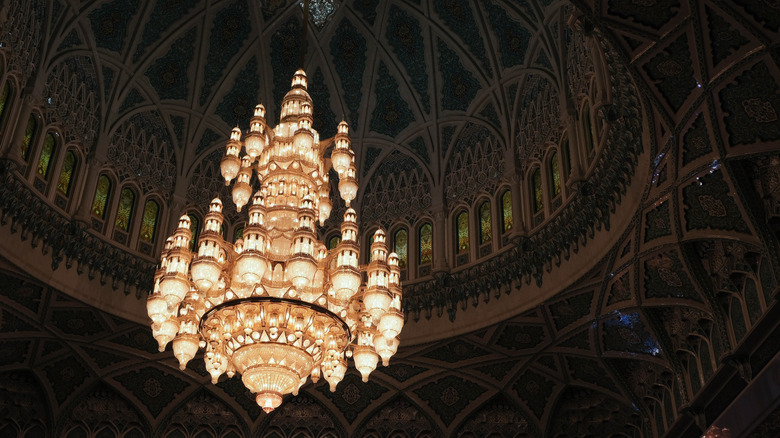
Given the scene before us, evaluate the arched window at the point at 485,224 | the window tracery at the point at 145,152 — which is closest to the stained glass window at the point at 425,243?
the arched window at the point at 485,224

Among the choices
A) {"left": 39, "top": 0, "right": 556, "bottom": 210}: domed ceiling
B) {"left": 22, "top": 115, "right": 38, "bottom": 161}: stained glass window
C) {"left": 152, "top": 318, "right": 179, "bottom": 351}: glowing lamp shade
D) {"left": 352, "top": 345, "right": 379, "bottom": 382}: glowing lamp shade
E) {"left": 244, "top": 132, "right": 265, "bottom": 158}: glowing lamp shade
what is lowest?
{"left": 352, "top": 345, "right": 379, "bottom": 382}: glowing lamp shade

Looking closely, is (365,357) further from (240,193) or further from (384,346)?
(240,193)

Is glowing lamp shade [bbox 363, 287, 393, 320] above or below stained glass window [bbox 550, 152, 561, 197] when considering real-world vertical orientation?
below

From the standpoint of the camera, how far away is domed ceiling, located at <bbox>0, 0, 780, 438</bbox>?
11.2 meters

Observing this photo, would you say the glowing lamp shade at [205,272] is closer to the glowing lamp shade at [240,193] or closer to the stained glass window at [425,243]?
the glowing lamp shade at [240,193]

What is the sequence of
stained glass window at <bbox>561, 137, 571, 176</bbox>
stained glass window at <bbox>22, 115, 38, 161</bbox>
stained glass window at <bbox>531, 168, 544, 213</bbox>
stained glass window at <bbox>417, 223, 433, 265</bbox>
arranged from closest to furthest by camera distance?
stained glass window at <bbox>22, 115, 38, 161</bbox>, stained glass window at <bbox>561, 137, 571, 176</bbox>, stained glass window at <bbox>531, 168, 544, 213</bbox>, stained glass window at <bbox>417, 223, 433, 265</bbox>

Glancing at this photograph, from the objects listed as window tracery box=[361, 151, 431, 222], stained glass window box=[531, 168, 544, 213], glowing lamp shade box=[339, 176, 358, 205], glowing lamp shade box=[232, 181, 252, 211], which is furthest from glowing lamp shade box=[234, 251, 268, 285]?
window tracery box=[361, 151, 431, 222]

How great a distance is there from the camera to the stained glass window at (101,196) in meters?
17.1

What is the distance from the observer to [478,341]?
54.8 ft

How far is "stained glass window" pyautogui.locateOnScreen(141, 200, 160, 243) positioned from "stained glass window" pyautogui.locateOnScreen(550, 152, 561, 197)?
29.2 ft

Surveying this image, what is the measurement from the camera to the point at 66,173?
16609 mm

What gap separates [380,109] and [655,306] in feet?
28.8

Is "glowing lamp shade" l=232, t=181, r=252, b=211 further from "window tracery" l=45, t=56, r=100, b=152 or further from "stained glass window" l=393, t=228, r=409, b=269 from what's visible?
"stained glass window" l=393, t=228, r=409, b=269

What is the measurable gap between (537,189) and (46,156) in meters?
10.1
